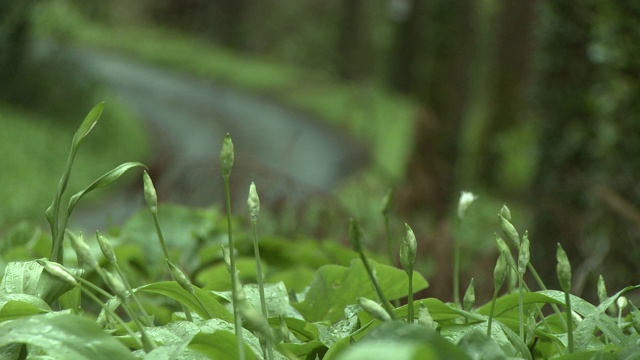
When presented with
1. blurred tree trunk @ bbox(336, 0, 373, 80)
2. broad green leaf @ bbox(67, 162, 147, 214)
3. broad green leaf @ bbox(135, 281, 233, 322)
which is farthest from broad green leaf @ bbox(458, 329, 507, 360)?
blurred tree trunk @ bbox(336, 0, 373, 80)

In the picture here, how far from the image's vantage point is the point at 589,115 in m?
6.63

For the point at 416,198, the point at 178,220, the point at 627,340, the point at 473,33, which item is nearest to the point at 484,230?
the point at 473,33

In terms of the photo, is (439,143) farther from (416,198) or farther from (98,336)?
(98,336)

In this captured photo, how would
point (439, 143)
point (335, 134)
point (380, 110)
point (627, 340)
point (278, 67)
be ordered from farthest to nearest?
point (278, 67) < point (380, 110) < point (335, 134) < point (439, 143) < point (627, 340)

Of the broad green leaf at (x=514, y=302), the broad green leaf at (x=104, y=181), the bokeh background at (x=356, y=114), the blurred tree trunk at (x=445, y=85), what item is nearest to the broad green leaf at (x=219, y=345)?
the broad green leaf at (x=104, y=181)

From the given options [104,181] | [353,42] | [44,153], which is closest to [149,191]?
[104,181]

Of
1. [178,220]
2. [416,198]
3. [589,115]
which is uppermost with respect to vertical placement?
[178,220]

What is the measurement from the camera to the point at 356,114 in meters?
22.6

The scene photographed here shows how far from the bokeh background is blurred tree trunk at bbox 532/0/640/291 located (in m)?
0.02

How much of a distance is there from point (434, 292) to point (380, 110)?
2051 centimetres

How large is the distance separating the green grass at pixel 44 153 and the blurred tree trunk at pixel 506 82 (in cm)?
618

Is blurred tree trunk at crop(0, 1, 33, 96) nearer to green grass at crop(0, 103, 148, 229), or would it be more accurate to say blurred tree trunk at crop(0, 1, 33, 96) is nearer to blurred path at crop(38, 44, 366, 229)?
green grass at crop(0, 103, 148, 229)

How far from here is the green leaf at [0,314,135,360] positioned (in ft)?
2.76

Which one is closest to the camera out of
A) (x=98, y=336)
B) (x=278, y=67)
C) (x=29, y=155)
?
(x=98, y=336)
